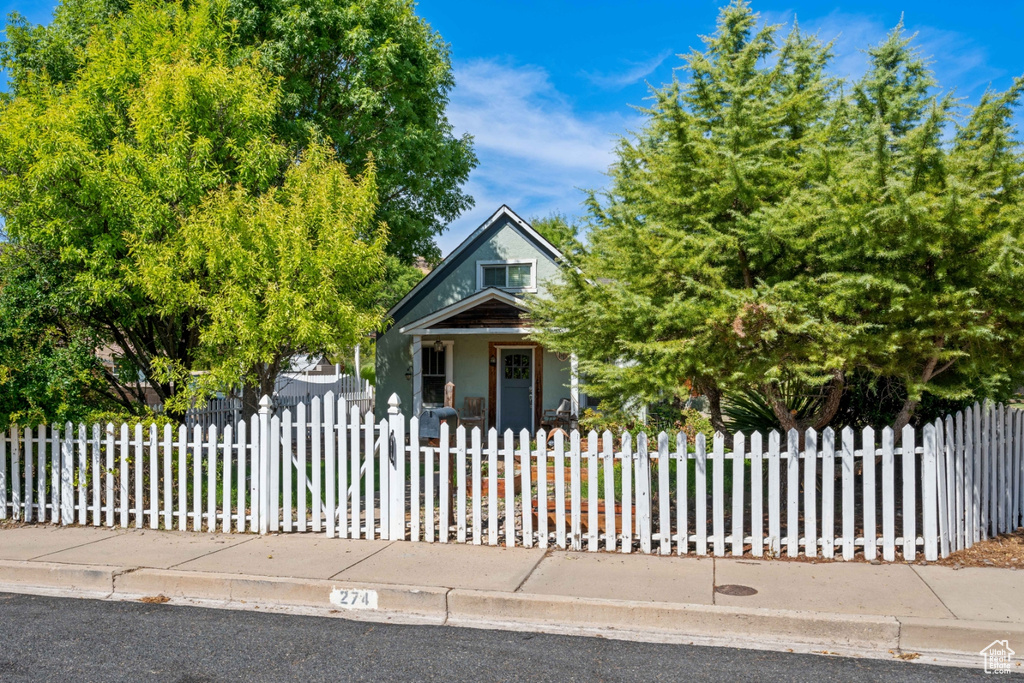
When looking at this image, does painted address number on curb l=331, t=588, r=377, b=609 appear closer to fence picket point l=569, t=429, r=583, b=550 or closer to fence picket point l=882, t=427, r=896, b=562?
fence picket point l=569, t=429, r=583, b=550

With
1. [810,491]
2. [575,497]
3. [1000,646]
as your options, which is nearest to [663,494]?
[575,497]

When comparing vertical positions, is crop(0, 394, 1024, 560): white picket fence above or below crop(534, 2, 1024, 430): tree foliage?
below

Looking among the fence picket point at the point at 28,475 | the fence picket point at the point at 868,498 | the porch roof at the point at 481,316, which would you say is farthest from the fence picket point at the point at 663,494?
the porch roof at the point at 481,316

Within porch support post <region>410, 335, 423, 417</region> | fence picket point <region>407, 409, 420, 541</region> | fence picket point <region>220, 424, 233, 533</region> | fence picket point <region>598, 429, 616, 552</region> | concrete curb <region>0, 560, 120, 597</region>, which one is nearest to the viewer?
concrete curb <region>0, 560, 120, 597</region>

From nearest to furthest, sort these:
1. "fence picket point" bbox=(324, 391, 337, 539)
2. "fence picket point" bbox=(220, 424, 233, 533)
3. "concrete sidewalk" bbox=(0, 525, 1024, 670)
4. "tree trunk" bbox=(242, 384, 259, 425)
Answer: "concrete sidewalk" bbox=(0, 525, 1024, 670) → "fence picket point" bbox=(324, 391, 337, 539) → "fence picket point" bbox=(220, 424, 233, 533) → "tree trunk" bbox=(242, 384, 259, 425)

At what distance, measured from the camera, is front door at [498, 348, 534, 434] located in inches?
695

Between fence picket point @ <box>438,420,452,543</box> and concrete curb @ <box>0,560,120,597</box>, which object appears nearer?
concrete curb @ <box>0,560,120,597</box>

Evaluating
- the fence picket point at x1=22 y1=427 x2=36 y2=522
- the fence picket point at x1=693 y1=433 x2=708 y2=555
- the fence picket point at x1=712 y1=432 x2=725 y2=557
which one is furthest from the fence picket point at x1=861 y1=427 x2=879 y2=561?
the fence picket point at x1=22 y1=427 x2=36 y2=522

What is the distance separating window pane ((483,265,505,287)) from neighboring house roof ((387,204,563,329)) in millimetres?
561

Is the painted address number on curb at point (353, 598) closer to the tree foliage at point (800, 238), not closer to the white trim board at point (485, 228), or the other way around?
the tree foliage at point (800, 238)

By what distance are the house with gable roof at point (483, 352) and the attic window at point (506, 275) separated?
0.02 metres

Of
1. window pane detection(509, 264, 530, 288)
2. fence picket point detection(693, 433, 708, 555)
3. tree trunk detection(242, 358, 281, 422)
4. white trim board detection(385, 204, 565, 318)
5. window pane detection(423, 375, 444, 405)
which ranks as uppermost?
white trim board detection(385, 204, 565, 318)

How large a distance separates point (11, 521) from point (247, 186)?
5.09 metres

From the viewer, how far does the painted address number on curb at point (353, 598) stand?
18.8 ft
